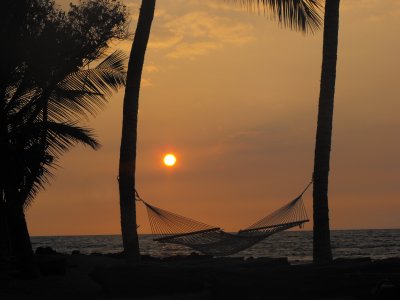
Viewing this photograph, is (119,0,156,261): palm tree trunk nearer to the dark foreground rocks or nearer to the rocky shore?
the rocky shore

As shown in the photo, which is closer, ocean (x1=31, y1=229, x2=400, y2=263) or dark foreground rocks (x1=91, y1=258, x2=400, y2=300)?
dark foreground rocks (x1=91, y1=258, x2=400, y2=300)

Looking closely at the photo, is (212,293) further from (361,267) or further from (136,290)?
(361,267)

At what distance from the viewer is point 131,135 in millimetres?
17203

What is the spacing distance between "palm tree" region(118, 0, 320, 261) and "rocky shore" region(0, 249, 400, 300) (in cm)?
109

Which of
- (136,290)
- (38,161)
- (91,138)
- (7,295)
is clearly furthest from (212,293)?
(91,138)

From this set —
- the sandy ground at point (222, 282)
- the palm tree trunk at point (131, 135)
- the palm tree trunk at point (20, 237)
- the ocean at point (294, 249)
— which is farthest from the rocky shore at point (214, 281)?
the ocean at point (294, 249)

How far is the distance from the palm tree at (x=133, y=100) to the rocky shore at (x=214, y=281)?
1090 millimetres

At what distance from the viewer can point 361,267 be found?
14.4 meters

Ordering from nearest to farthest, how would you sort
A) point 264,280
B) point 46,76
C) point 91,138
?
point 264,280, point 46,76, point 91,138

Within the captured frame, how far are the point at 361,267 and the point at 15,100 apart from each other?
912 centimetres

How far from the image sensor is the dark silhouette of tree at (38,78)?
1697 centimetres

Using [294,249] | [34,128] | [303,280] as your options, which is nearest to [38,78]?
[34,128]

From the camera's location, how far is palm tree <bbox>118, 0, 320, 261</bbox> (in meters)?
16.9

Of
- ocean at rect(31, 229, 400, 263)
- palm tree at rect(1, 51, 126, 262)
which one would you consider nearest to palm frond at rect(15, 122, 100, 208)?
palm tree at rect(1, 51, 126, 262)
